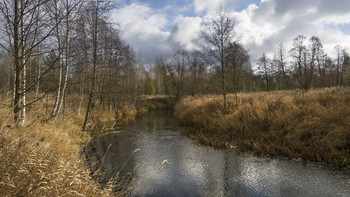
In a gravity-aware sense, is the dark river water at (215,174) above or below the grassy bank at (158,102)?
below

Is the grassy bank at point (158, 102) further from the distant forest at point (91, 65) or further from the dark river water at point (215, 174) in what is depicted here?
the dark river water at point (215, 174)

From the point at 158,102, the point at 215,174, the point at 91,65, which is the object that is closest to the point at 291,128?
the point at 215,174

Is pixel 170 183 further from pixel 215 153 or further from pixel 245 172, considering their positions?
pixel 215 153

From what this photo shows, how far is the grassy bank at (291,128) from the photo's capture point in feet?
25.7

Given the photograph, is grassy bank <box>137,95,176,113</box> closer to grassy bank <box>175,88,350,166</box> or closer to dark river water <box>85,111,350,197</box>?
grassy bank <box>175,88,350,166</box>

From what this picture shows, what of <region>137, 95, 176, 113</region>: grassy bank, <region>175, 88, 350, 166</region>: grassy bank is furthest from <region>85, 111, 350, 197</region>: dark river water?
<region>137, 95, 176, 113</region>: grassy bank

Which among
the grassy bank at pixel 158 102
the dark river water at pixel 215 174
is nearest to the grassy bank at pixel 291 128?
the dark river water at pixel 215 174

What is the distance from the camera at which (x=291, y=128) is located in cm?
952

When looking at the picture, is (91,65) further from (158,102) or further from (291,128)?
(158,102)

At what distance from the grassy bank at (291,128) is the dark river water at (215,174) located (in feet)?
2.73

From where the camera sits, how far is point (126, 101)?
1024 inches

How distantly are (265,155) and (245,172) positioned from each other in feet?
7.25

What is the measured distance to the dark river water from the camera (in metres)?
5.55

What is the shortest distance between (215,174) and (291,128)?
5391mm
